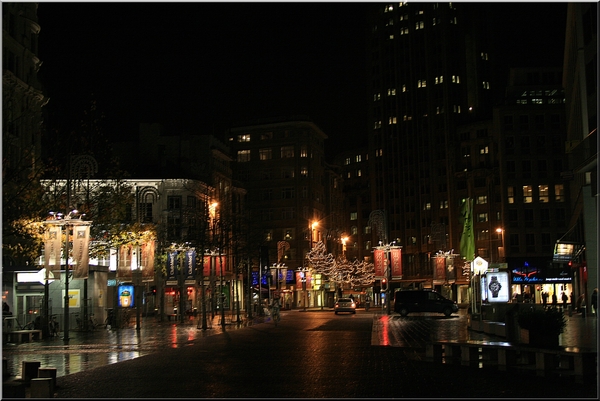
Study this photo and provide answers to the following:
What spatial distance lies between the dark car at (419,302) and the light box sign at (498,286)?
2900 centimetres

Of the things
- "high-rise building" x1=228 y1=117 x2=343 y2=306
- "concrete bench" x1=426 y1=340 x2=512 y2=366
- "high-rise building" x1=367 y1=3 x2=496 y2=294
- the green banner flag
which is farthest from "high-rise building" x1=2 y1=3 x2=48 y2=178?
"high-rise building" x1=367 y1=3 x2=496 y2=294

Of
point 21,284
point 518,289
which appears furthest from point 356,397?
point 518,289

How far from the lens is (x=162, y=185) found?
90125 mm

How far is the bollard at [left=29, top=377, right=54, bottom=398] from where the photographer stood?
51.2ft

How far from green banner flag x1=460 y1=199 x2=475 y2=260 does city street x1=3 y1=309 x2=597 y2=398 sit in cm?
1156

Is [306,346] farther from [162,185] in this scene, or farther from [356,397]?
[162,185]

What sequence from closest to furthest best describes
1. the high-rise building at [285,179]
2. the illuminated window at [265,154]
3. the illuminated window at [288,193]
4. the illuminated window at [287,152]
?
the high-rise building at [285,179] < the illuminated window at [288,193] < the illuminated window at [287,152] < the illuminated window at [265,154]

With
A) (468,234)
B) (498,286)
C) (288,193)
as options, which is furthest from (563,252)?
(288,193)

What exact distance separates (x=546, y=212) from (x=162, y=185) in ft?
176

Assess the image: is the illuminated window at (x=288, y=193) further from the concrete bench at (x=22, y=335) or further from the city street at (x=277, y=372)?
the city street at (x=277, y=372)

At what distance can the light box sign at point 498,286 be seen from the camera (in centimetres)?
3553

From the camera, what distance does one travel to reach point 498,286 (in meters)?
35.6

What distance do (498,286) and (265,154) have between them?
9525cm

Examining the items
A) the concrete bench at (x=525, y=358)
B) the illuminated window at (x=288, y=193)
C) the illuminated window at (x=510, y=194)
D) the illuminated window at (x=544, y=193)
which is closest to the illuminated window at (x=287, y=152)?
the illuminated window at (x=288, y=193)
